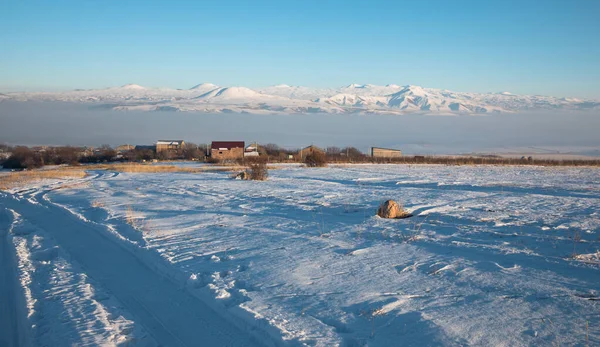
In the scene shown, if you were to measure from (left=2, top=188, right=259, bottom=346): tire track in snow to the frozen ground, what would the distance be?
0.09 ft

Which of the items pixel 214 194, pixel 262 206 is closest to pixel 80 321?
pixel 262 206

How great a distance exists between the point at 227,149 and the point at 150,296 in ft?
248

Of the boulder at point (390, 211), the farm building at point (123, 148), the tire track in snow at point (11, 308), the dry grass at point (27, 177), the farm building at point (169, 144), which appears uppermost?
the farm building at point (169, 144)

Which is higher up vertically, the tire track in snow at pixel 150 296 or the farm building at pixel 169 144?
the farm building at pixel 169 144

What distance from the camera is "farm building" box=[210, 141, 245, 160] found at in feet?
266

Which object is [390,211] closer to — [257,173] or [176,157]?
[257,173]

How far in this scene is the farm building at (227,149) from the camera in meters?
80.9

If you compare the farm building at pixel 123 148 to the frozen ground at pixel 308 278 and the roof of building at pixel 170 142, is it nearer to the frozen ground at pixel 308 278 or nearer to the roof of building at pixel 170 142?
the roof of building at pixel 170 142

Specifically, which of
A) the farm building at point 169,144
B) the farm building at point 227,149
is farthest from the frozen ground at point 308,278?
the farm building at point 169,144

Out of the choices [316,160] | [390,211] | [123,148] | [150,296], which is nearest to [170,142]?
[123,148]

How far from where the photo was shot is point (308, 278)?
8070mm

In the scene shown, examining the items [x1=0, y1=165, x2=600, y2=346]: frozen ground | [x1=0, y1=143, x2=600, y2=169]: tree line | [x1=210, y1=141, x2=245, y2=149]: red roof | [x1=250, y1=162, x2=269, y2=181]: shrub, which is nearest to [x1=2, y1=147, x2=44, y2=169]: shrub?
[x1=0, y1=143, x2=600, y2=169]: tree line

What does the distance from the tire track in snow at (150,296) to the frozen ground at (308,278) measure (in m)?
0.03

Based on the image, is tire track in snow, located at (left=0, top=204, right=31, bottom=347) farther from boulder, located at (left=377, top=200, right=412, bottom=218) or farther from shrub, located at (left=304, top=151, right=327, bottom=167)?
shrub, located at (left=304, top=151, right=327, bottom=167)
